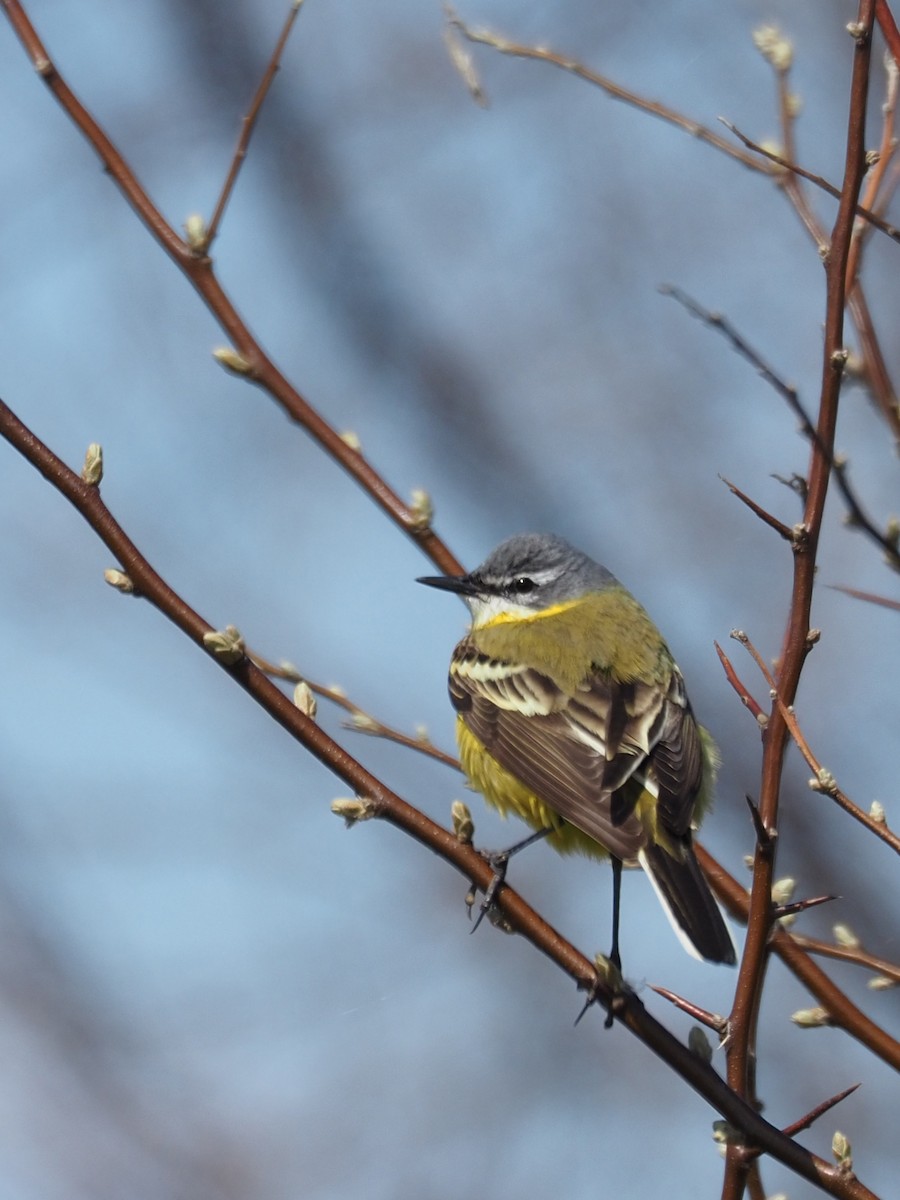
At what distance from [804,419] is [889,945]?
228 inches

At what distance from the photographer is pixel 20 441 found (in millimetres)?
3133

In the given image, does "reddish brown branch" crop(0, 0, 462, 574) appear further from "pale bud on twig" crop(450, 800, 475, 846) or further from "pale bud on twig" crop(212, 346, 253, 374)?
"pale bud on twig" crop(450, 800, 475, 846)

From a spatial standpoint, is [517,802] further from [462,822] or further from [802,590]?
[802,590]

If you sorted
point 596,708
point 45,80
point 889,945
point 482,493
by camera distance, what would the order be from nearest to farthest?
point 45,80 < point 596,708 < point 889,945 < point 482,493

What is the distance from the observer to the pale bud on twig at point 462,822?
11.8ft

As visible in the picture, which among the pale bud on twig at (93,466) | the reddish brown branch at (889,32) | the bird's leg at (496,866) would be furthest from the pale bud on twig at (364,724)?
the reddish brown branch at (889,32)

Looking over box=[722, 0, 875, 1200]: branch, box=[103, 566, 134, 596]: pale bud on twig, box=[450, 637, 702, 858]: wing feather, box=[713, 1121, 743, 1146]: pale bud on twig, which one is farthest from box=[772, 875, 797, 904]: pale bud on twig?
box=[103, 566, 134, 596]: pale bud on twig

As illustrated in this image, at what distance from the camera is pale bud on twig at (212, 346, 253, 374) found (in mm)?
4156

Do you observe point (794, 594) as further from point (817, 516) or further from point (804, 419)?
point (804, 419)

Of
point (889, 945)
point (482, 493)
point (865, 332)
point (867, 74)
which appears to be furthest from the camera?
point (482, 493)

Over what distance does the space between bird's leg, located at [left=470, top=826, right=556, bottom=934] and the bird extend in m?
0.02

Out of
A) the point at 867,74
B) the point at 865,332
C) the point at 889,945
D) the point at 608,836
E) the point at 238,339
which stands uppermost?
the point at 889,945

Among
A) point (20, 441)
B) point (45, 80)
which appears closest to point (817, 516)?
point (20, 441)

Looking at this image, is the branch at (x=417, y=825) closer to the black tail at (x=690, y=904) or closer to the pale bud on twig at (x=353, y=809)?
the pale bud on twig at (x=353, y=809)
